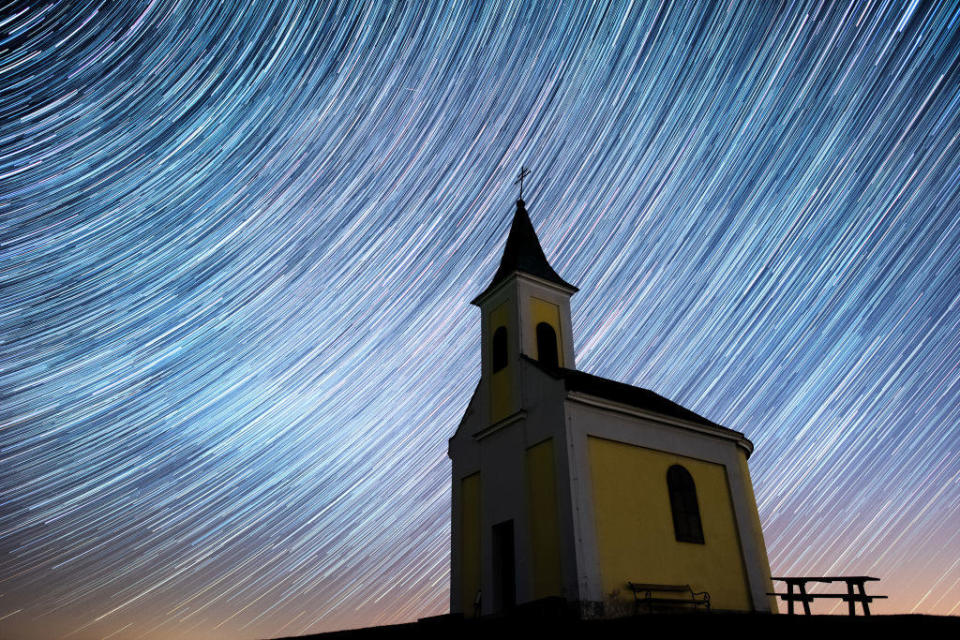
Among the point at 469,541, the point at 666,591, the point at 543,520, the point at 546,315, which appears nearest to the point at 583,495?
A: the point at 543,520

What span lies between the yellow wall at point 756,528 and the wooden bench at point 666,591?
95.3 inches

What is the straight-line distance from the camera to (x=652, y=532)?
13.8m

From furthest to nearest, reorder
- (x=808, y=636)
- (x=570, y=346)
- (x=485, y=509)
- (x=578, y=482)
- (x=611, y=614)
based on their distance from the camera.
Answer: (x=570, y=346), (x=485, y=509), (x=578, y=482), (x=611, y=614), (x=808, y=636)

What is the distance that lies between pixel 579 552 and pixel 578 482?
4.74 ft

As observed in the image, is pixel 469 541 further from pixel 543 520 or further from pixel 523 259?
pixel 523 259

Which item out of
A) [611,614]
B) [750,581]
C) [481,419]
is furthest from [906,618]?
[481,419]

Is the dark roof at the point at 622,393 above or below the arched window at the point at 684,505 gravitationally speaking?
above

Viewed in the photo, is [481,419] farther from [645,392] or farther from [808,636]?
[808,636]

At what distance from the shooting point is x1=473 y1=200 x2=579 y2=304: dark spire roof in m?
18.4

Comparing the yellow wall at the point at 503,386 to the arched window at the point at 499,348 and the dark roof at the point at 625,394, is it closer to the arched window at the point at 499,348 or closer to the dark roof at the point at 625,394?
the arched window at the point at 499,348

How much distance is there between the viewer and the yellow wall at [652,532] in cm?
1311

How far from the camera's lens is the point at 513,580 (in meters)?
14.2

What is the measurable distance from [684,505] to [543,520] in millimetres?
3629

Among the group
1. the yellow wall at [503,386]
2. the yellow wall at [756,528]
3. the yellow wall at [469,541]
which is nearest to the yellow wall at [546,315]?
the yellow wall at [503,386]
